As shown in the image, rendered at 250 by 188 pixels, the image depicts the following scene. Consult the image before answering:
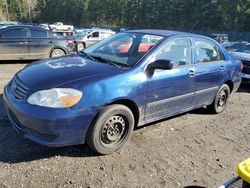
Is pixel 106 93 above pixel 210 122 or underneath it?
above

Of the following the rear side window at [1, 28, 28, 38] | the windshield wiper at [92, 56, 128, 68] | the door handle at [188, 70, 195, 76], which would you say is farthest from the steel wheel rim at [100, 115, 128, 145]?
the rear side window at [1, 28, 28, 38]

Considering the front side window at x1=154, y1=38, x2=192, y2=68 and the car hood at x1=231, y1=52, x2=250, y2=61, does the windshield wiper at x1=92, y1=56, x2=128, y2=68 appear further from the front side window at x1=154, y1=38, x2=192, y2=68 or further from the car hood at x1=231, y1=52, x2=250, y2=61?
the car hood at x1=231, y1=52, x2=250, y2=61

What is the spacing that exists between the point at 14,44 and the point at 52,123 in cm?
821

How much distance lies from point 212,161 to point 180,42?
78.7 inches

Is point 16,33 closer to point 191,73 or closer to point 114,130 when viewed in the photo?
point 191,73

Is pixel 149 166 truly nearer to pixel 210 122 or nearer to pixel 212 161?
pixel 212 161

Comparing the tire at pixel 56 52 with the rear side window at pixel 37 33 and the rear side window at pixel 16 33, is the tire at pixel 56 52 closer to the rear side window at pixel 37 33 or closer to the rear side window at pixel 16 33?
the rear side window at pixel 37 33

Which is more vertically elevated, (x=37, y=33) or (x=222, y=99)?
(x=37, y=33)

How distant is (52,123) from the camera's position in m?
3.62

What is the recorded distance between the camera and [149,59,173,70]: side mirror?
4371 millimetres

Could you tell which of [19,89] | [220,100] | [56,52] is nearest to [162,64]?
[19,89]

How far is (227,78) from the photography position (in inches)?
247

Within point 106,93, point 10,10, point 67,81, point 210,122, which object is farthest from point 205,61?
point 10,10

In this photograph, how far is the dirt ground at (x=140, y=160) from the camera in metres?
3.63
